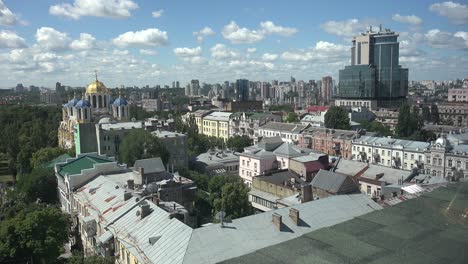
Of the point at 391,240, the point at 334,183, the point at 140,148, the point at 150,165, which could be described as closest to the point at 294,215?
the point at 391,240

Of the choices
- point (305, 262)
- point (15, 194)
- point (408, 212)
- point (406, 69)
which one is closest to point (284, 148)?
point (15, 194)

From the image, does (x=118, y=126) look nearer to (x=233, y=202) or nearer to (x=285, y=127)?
(x=233, y=202)

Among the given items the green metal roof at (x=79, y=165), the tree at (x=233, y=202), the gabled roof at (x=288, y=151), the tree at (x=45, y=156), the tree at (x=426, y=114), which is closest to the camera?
the tree at (x=233, y=202)

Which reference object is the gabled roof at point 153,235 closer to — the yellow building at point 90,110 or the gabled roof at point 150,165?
the gabled roof at point 150,165

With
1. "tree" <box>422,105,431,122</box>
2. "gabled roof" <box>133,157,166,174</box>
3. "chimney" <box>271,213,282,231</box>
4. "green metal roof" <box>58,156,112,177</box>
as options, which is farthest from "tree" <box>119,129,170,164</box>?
"tree" <box>422,105,431,122</box>

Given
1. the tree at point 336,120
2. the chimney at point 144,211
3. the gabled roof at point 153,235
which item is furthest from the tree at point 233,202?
the tree at point 336,120
